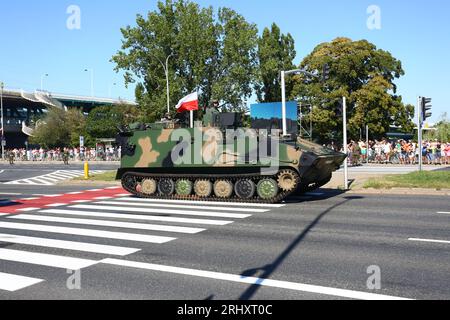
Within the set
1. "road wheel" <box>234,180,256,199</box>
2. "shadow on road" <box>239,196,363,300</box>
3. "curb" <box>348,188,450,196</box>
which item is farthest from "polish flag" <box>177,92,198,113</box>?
"shadow on road" <box>239,196,363,300</box>

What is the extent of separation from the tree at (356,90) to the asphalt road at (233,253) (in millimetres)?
31258

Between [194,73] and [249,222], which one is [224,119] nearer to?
[249,222]

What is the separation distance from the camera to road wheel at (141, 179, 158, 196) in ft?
52.0

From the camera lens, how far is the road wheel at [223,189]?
47.5 ft

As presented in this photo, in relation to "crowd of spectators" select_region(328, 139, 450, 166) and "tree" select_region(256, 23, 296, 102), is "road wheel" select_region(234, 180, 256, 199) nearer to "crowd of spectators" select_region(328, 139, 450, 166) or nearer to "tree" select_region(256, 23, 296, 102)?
"crowd of spectators" select_region(328, 139, 450, 166)

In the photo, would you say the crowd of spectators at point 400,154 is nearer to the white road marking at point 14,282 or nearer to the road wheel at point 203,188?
the road wheel at point 203,188

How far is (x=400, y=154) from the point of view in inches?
1214

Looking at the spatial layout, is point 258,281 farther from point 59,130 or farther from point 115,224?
point 59,130

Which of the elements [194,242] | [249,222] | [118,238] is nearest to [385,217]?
[249,222]

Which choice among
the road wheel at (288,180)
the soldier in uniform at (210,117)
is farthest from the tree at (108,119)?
→ the road wheel at (288,180)

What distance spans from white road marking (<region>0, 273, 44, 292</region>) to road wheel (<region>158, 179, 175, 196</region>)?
29.5 ft

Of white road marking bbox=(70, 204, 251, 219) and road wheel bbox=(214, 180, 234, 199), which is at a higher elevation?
road wheel bbox=(214, 180, 234, 199)
